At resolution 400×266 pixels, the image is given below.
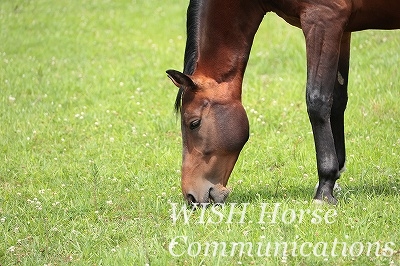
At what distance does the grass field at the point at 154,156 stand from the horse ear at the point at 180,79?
3.38 feet

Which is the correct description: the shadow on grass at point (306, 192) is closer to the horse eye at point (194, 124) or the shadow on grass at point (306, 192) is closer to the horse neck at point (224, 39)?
the horse eye at point (194, 124)

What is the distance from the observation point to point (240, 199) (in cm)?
673

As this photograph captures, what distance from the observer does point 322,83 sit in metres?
6.29

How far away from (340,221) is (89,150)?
384cm

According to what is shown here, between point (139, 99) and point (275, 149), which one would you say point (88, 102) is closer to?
point (139, 99)

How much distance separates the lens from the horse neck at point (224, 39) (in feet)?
21.7

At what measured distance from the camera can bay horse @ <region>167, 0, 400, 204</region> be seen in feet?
20.5

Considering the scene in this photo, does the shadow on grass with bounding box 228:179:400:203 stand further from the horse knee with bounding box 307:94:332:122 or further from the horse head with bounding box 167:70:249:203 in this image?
the horse knee with bounding box 307:94:332:122

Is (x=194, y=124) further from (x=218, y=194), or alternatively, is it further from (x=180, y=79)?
(x=218, y=194)

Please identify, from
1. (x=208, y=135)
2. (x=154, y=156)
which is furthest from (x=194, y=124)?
(x=154, y=156)

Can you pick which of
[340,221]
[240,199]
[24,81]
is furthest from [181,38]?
[340,221]

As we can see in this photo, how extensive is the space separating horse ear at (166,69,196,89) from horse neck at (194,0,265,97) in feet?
0.80

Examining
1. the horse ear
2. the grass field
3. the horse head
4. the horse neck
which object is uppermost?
the horse neck

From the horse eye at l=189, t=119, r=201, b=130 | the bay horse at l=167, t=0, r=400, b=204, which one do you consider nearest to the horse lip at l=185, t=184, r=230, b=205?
the bay horse at l=167, t=0, r=400, b=204
